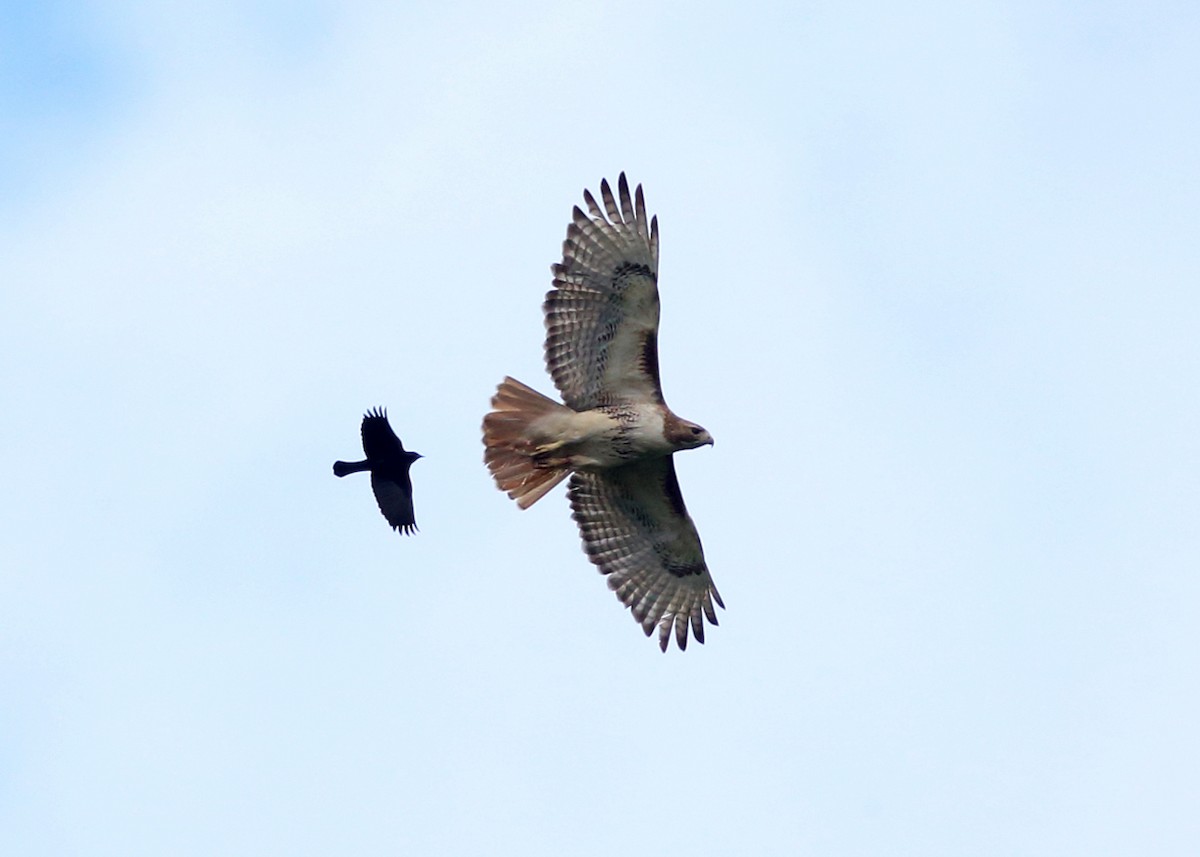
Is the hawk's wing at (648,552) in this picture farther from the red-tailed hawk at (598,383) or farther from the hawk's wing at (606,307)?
the hawk's wing at (606,307)

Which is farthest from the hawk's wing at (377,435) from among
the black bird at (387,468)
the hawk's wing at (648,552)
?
the hawk's wing at (648,552)

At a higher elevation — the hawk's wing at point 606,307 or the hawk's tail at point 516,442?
the hawk's wing at point 606,307

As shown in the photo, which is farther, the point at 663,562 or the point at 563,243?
the point at 663,562

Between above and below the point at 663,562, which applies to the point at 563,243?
above

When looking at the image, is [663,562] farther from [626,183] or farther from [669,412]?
[626,183]

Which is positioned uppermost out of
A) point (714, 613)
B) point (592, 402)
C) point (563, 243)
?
point (563, 243)

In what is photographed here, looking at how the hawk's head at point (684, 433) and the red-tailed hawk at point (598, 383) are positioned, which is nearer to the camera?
the red-tailed hawk at point (598, 383)

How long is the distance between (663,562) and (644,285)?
9.32ft

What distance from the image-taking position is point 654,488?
54.4 ft

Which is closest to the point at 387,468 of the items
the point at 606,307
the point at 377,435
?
the point at 377,435

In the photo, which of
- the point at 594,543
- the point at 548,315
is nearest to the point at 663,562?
the point at 594,543

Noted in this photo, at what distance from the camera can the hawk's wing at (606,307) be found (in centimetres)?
1541

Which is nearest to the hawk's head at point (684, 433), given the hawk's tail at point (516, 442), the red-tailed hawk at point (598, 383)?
the red-tailed hawk at point (598, 383)

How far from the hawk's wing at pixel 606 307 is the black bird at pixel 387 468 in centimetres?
Answer: 139
